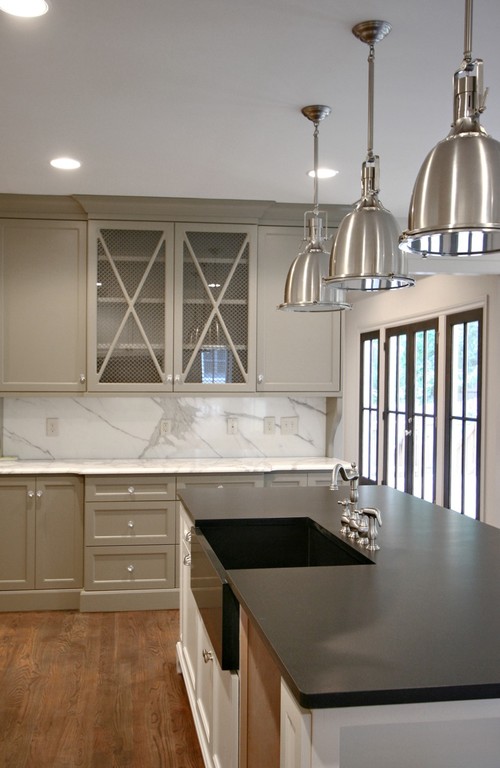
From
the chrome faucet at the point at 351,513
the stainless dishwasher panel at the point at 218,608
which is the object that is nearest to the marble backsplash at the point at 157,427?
the chrome faucet at the point at 351,513

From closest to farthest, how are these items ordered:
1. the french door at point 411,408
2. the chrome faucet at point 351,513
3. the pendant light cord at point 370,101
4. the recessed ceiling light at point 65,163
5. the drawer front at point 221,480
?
1. the pendant light cord at point 370,101
2. the chrome faucet at point 351,513
3. the recessed ceiling light at point 65,163
4. the drawer front at point 221,480
5. the french door at point 411,408

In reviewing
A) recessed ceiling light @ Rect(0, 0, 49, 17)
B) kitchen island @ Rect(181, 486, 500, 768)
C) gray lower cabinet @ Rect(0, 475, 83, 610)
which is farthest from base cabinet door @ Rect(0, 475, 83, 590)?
recessed ceiling light @ Rect(0, 0, 49, 17)

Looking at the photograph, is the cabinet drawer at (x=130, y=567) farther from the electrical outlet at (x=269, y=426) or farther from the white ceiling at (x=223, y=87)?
the white ceiling at (x=223, y=87)

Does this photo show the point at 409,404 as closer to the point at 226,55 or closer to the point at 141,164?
the point at 141,164

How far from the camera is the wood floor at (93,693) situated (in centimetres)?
282

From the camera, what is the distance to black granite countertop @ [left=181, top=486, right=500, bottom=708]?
4.18ft

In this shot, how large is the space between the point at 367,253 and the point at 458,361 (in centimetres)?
470

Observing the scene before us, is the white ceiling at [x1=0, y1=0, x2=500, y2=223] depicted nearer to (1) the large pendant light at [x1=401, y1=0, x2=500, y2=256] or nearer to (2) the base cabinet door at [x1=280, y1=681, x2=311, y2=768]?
(1) the large pendant light at [x1=401, y1=0, x2=500, y2=256]

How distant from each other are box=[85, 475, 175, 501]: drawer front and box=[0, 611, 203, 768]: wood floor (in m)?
0.70

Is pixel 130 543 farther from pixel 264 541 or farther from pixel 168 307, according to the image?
pixel 264 541

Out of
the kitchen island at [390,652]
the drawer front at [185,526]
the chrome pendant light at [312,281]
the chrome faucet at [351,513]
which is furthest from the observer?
the drawer front at [185,526]

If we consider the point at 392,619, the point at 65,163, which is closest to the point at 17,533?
the point at 65,163

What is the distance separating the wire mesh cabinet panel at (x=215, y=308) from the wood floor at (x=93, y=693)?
4.92ft

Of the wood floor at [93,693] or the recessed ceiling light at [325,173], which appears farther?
the recessed ceiling light at [325,173]
